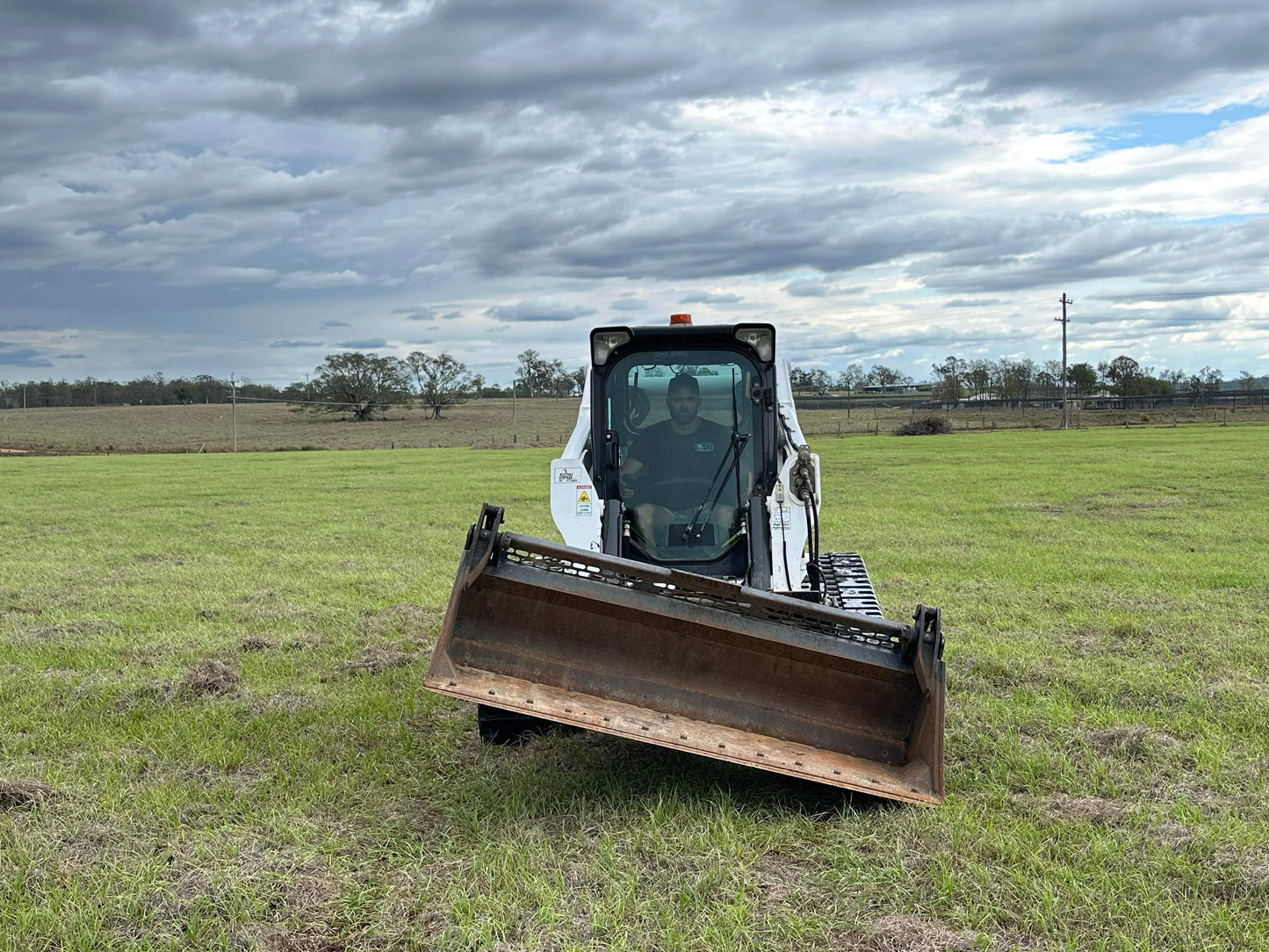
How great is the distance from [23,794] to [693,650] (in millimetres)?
3096

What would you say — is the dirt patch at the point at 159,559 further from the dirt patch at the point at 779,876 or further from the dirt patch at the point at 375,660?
the dirt patch at the point at 779,876

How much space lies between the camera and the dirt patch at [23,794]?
471 cm

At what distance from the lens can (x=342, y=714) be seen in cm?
611

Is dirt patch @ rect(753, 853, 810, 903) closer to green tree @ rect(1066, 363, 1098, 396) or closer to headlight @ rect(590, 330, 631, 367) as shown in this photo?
headlight @ rect(590, 330, 631, 367)

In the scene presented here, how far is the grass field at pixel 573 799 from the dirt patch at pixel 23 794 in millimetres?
11

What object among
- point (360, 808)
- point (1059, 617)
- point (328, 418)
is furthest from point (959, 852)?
point (328, 418)

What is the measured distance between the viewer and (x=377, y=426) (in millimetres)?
79625

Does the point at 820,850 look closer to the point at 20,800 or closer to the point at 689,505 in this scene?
the point at 689,505

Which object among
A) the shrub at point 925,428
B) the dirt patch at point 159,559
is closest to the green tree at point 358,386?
the shrub at point 925,428

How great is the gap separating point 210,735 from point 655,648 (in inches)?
104

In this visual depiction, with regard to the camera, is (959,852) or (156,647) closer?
(959,852)

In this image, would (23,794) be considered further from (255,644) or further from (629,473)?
(629,473)

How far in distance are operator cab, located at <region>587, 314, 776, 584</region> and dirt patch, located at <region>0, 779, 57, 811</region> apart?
324 cm

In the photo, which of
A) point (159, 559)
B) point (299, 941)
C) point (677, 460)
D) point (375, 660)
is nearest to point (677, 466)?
point (677, 460)
